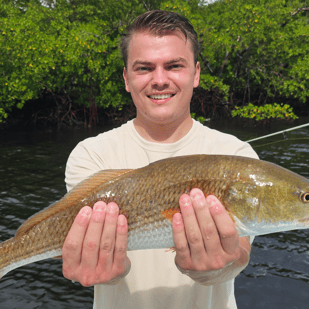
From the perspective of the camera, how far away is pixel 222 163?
7.61ft

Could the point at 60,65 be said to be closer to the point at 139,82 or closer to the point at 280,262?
the point at 280,262

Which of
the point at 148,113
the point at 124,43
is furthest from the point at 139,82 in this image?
the point at 124,43

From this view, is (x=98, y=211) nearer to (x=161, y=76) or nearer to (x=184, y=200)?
(x=184, y=200)

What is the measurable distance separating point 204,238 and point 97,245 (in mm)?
773

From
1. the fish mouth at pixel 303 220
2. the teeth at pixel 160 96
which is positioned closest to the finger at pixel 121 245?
the teeth at pixel 160 96

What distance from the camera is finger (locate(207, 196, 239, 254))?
2137 millimetres

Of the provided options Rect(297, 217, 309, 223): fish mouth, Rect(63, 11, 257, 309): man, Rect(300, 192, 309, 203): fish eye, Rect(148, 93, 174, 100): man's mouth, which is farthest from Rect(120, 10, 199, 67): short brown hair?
Rect(297, 217, 309, 223): fish mouth

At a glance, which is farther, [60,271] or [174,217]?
[60,271]

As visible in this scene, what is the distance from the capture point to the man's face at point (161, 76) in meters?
2.74

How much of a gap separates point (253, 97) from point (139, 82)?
29.5 meters

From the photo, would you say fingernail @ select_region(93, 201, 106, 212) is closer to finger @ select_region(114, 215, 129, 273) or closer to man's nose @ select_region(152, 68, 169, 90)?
finger @ select_region(114, 215, 129, 273)

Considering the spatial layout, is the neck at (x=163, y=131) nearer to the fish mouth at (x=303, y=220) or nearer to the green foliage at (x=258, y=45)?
the fish mouth at (x=303, y=220)

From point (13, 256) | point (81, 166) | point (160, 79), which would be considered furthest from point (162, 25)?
point (13, 256)

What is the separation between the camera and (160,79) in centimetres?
273
